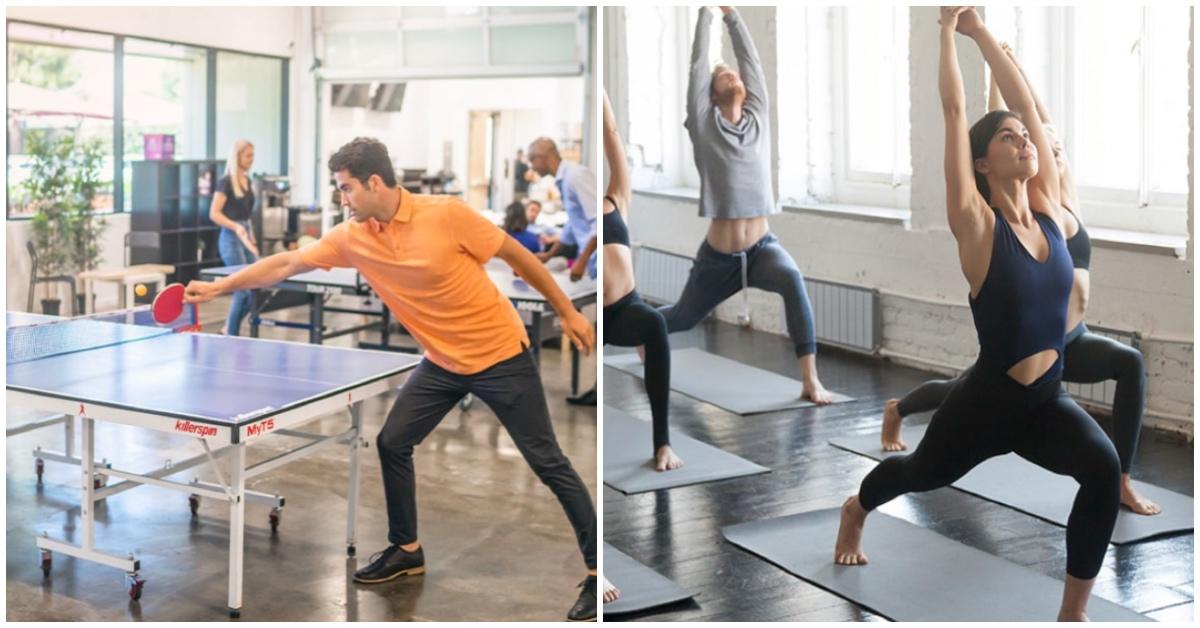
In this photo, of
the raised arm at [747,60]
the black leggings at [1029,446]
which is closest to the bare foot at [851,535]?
the black leggings at [1029,446]

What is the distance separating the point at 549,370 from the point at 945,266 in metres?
4.98

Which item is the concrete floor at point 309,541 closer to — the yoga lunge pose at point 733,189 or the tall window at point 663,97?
the yoga lunge pose at point 733,189

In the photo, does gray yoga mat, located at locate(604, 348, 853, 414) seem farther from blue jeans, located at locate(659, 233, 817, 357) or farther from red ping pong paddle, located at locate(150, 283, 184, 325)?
red ping pong paddle, located at locate(150, 283, 184, 325)

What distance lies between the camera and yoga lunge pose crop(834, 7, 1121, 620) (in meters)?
3.25

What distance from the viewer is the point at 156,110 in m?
11.5

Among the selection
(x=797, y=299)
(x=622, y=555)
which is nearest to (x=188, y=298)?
(x=622, y=555)

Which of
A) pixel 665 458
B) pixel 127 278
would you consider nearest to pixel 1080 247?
pixel 665 458

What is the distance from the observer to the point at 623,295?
4.02 m

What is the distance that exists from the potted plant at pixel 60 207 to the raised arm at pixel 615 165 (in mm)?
6781

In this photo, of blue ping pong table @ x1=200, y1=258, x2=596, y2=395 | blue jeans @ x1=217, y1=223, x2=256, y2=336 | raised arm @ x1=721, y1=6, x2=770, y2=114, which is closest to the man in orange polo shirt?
raised arm @ x1=721, y1=6, x2=770, y2=114

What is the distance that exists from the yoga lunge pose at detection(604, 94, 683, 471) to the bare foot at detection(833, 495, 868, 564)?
63 centimetres

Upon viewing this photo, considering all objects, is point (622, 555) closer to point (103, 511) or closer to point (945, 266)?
point (945, 266)

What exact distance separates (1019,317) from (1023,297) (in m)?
0.05

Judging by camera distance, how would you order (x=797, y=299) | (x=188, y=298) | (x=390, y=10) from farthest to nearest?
1. (x=390, y=10)
2. (x=188, y=298)
3. (x=797, y=299)
